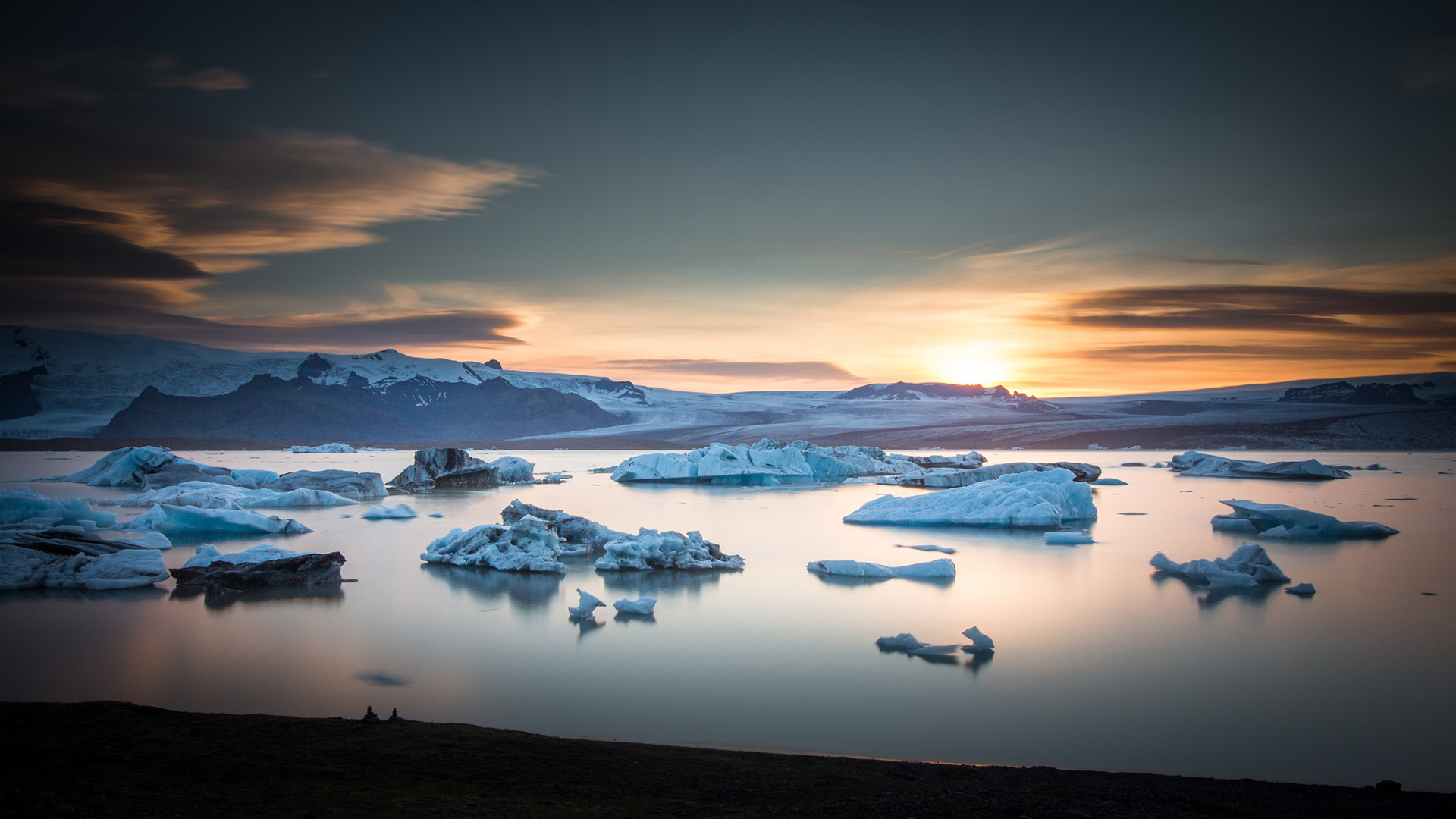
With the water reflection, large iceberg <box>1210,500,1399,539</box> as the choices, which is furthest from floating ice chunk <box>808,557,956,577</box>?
large iceberg <box>1210,500,1399,539</box>

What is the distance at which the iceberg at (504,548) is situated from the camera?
10.2m

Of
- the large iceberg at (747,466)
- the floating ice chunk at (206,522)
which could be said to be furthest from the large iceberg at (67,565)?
the large iceberg at (747,466)

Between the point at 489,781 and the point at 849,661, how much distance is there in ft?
11.0

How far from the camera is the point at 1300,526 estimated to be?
13938 millimetres

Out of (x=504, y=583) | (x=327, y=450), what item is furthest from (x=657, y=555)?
(x=327, y=450)

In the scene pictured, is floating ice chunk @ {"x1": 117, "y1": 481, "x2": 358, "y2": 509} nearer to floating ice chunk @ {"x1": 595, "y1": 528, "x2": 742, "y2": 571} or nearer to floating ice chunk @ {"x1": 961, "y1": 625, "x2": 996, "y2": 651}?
floating ice chunk @ {"x1": 595, "y1": 528, "x2": 742, "y2": 571}

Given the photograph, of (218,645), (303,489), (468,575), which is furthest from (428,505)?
(218,645)

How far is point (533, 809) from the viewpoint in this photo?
10.1 ft

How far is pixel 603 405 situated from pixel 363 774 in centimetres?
10966

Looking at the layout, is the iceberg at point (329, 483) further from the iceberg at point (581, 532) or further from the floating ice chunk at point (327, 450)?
the floating ice chunk at point (327, 450)

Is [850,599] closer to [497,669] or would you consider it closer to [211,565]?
[497,669]

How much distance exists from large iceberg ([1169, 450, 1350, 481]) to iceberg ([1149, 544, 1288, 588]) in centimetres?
2185

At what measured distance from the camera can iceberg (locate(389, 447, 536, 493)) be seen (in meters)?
25.1

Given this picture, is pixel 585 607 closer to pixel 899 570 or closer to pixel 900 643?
pixel 900 643
